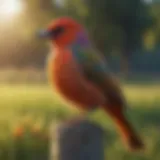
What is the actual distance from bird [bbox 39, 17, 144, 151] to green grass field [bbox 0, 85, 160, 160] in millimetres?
81

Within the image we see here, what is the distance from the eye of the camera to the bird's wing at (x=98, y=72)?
1.18 meters

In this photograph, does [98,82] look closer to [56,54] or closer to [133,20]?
[56,54]

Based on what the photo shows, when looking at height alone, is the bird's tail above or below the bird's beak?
below

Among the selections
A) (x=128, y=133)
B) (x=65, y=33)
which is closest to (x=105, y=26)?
(x=65, y=33)

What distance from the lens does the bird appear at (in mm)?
1149

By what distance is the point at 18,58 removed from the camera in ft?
4.51

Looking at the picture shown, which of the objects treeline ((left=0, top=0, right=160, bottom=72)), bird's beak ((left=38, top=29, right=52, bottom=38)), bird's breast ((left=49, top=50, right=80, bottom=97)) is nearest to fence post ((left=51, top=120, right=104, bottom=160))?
bird's breast ((left=49, top=50, right=80, bottom=97))

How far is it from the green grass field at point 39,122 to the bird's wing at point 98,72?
0.07 m

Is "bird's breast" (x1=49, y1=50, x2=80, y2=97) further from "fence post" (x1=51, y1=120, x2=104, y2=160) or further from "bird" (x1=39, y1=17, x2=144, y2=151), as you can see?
"fence post" (x1=51, y1=120, x2=104, y2=160)

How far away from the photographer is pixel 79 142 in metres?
0.80

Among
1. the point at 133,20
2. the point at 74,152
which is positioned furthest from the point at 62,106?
the point at 74,152

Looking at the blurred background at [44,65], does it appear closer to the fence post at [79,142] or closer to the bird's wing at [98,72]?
the bird's wing at [98,72]

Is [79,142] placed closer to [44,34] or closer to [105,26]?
[44,34]

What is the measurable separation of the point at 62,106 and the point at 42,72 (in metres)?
0.11
